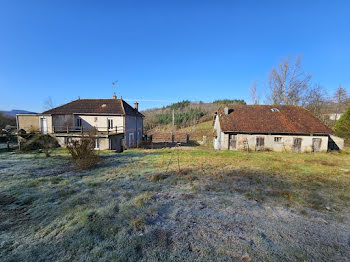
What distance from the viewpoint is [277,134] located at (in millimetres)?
→ 18234

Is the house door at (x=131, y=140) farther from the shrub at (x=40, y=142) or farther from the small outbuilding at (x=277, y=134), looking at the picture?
the small outbuilding at (x=277, y=134)

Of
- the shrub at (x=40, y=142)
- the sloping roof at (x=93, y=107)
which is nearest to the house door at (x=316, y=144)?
the sloping roof at (x=93, y=107)

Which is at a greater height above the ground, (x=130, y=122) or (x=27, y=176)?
(x=130, y=122)

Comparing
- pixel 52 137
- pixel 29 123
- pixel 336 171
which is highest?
pixel 29 123

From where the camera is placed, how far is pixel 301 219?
4.73 meters

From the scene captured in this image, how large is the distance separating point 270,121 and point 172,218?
19363 mm

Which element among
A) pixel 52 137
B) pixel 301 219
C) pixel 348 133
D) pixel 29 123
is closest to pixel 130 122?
pixel 52 137

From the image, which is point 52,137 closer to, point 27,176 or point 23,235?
point 27,176

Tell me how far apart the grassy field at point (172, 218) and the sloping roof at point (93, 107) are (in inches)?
539

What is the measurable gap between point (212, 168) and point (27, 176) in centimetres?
1049

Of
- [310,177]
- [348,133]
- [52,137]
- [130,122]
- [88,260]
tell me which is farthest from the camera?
[130,122]

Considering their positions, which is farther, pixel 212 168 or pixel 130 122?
pixel 130 122

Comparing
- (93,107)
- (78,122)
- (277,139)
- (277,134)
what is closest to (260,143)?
(277,139)

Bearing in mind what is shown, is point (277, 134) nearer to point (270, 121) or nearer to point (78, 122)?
point (270, 121)
